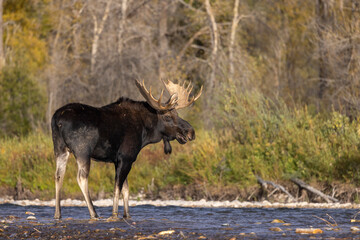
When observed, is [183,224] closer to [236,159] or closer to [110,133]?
[110,133]

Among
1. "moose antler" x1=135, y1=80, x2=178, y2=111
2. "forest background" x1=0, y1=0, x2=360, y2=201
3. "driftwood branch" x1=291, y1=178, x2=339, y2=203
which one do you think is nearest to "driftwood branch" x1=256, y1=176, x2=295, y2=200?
"forest background" x1=0, y1=0, x2=360, y2=201

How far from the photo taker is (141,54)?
25.1 meters

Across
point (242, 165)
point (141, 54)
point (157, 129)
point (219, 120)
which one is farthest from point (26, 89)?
point (157, 129)

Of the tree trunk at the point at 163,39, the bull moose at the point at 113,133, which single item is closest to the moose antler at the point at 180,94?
the bull moose at the point at 113,133

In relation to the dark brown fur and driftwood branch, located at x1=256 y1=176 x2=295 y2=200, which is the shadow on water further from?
driftwood branch, located at x1=256 y1=176 x2=295 y2=200

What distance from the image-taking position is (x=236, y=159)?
14.7 metres

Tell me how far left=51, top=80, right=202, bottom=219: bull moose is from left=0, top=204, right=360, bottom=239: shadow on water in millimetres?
685

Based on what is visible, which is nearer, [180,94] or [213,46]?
[180,94]

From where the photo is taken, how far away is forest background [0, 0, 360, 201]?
14.3 m

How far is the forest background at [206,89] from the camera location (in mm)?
14297

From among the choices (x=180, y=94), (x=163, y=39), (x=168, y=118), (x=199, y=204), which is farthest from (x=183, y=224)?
Answer: (x=163, y=39)

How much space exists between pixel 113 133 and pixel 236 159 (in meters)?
4.62

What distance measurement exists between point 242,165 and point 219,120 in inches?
109

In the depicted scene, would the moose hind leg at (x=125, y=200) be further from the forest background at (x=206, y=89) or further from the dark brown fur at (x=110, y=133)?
the forest background at (x=206, y=89)
